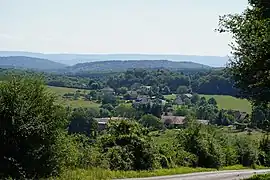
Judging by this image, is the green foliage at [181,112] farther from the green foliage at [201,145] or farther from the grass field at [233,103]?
the green foliage at [201,145]

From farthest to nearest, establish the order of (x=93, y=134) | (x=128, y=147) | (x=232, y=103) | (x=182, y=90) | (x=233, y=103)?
(x=182, y=90)
(x=232, y=103)
(x=233, y=103)
(x=93, y=134)
(x=128, y=147)

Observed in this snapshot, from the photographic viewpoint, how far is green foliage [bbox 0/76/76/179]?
723 inches

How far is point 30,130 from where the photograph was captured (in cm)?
1842

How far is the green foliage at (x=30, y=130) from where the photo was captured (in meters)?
18.4

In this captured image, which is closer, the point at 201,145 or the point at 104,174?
the point at 104,174

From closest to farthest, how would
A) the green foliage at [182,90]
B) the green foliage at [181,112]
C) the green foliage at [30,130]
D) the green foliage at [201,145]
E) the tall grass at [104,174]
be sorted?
the green foliage at [30,130] < the tall grass at [104,174] < the green foliage at [201,145] < the green foliage at [181,112] < the green foliage at [182,90]

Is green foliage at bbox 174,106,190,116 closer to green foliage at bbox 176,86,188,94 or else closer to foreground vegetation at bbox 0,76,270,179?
green foliage at bbox 176,86,188,94

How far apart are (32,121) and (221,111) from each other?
325 ft

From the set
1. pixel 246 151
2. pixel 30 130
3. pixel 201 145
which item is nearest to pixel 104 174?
pixel 30 130

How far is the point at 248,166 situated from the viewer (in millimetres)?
47750

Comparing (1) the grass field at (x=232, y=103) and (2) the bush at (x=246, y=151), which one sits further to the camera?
(1) the grass field at (x=232, y=103)

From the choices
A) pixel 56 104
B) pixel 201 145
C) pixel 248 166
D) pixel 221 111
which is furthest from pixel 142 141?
pixel 221 111

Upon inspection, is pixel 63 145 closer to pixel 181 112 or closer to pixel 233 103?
pixel 181 112

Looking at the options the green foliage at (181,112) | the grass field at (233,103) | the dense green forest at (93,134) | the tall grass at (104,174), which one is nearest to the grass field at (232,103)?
the grass field at (233,103)
